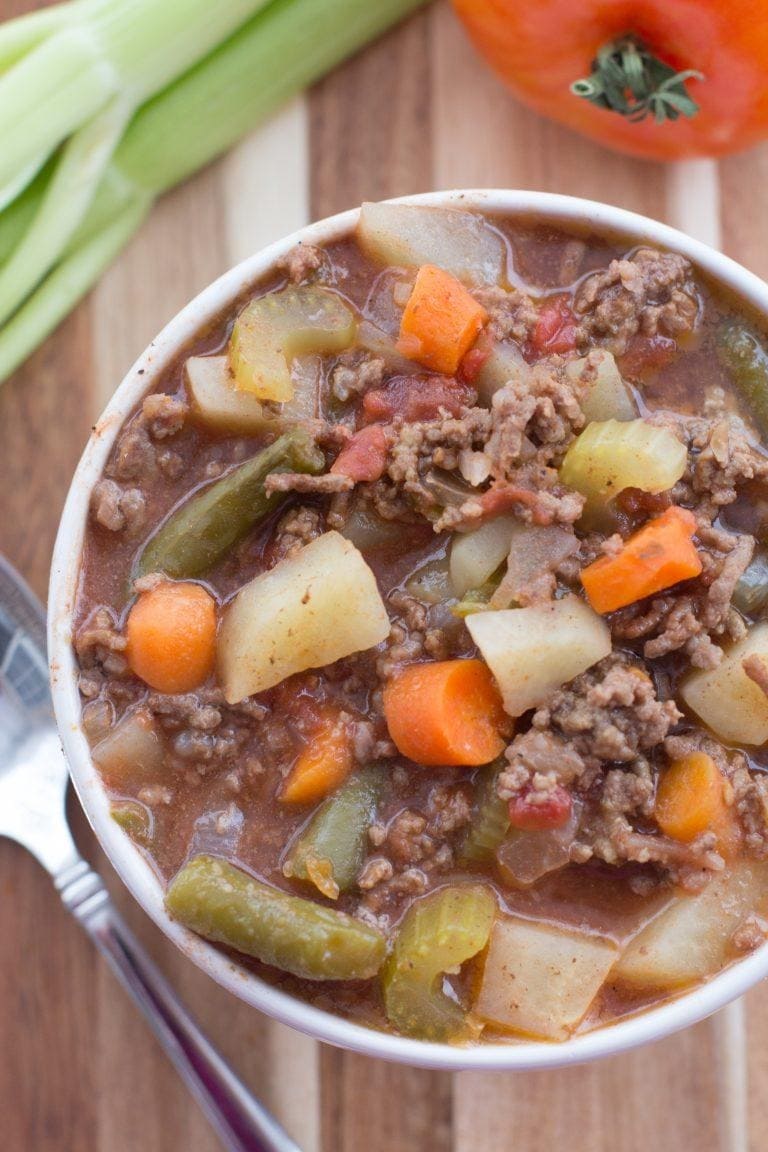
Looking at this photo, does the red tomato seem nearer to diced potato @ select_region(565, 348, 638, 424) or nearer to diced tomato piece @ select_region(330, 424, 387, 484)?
diced potato @ select_region(565, 348, 638, 424)

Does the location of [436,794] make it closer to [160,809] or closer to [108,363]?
[160,809]

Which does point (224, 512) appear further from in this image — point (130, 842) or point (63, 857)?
point (63, 857)

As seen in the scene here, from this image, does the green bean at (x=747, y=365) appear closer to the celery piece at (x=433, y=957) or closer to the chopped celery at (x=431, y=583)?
the chopped celery at (x=431, y=583)

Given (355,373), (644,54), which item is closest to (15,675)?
(355,373)

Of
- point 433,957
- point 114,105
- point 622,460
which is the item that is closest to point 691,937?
point 433,957

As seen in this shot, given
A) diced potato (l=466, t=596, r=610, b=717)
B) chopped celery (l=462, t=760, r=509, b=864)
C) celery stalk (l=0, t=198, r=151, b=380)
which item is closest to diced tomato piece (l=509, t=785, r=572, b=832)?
chopped celery (l=462, t=760, r=509, b=864)

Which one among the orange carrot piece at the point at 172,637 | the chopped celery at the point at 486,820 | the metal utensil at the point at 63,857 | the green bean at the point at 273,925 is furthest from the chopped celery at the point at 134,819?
the metal utensil at the point at 63,857
